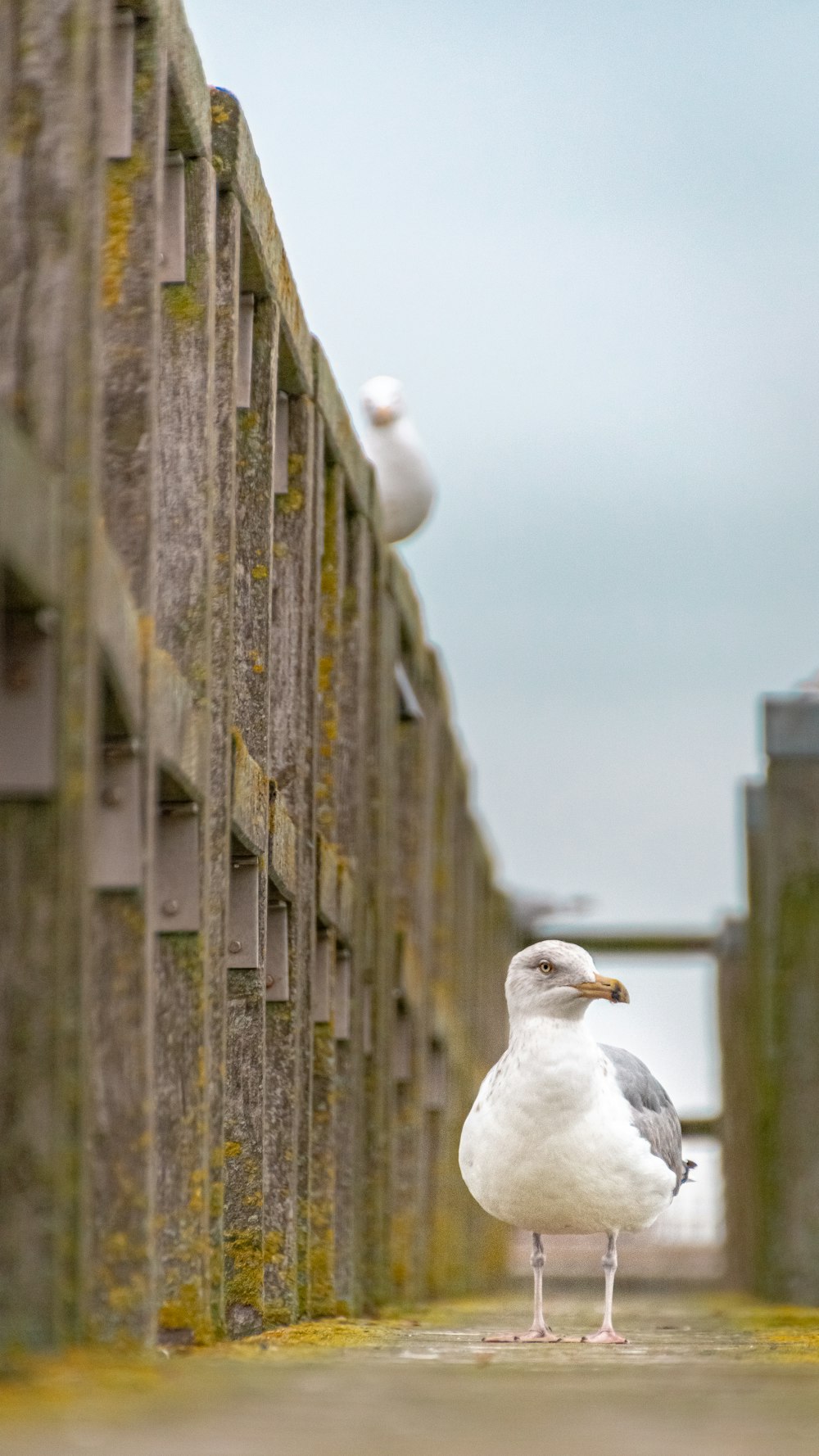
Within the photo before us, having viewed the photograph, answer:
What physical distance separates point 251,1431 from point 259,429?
492 cm

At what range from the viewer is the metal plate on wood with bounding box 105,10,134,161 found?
5.54m

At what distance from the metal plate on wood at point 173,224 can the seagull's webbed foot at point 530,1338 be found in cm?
324

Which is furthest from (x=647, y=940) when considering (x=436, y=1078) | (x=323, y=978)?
(x=323, y=978)

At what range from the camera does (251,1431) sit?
11.6ft

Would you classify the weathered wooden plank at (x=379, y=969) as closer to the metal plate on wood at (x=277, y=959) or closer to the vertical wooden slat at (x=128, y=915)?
the metal plate on wood at (x=277, y=959)

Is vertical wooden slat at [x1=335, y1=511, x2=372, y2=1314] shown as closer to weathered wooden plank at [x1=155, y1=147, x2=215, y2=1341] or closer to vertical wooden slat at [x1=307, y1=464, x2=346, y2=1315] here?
vertical wooden slat at [x1=307, y1=464, x2=346, y2=1315]

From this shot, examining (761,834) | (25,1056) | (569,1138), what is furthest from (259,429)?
(761,834)

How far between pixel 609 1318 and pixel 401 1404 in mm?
3824

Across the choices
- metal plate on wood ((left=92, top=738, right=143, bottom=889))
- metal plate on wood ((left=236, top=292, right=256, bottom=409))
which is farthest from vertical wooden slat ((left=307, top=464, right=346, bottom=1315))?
metal plate on wood ((left=92, top=738, right=143, bottom=889))

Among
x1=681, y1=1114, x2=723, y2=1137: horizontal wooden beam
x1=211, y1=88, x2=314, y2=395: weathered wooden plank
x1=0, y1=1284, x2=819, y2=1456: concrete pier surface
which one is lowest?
x1=0, y1=1284, x2=819, y2=1456: concrete pier surface

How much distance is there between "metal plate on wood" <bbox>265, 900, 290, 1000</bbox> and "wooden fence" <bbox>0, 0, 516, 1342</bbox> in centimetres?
1

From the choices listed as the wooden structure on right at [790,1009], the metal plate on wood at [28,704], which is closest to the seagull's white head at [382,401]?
the wooden structure on right at [790,1009]

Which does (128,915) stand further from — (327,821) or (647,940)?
(647,940)

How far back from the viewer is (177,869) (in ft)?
20.7
